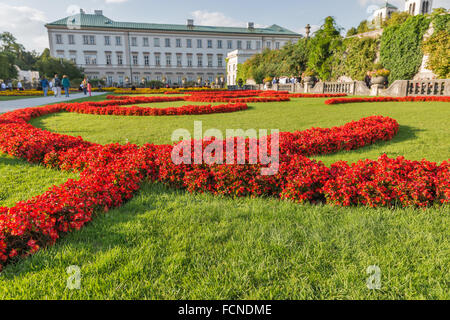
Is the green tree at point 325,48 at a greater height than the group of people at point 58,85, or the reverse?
the green tree at point 325,48

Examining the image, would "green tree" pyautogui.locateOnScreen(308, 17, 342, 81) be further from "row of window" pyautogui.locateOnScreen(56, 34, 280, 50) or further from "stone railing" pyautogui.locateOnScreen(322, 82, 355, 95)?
"row of window" pyautogui.locateOnScreen(56, 34, 280, 50)

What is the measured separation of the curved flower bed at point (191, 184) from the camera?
2.22 meters

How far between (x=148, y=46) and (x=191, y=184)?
199 feet

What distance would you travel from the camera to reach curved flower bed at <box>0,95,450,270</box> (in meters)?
2.22

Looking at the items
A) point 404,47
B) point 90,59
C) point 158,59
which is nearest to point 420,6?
point 404,47

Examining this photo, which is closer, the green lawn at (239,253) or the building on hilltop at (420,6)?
the green lawn at (239,253)

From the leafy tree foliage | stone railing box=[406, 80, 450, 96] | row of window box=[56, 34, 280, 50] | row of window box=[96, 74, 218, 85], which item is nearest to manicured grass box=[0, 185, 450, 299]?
stone railing box=[406, 80, 450, 96]

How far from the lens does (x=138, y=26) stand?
185 ft

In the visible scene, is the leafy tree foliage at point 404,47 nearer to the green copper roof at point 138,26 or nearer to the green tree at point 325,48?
the green tree at point 325,48

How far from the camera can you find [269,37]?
6291 centimetres

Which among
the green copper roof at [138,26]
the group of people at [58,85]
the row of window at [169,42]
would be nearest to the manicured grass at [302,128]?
the group of people at [58,85]

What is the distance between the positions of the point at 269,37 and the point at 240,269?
6783 centimetres
